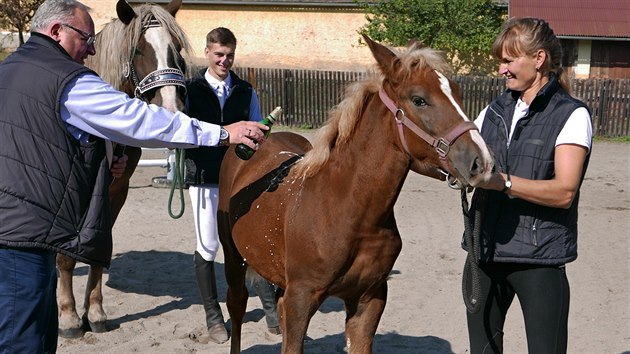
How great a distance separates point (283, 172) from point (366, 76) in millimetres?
843

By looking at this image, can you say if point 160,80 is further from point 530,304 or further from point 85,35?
point 530,304

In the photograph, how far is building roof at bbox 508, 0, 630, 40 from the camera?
2502 centimetres

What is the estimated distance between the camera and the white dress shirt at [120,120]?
3.09 meters

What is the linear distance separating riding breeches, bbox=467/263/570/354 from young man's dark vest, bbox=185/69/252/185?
97.9 inches

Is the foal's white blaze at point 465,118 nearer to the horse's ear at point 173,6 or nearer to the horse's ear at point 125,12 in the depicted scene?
the horse's ear at point 125,12

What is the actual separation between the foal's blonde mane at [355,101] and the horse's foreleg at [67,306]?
2.49 m

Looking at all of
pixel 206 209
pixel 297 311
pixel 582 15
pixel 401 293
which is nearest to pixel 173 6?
pixel 206 209

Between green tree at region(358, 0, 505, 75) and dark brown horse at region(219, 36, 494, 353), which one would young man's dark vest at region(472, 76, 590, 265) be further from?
green tree at region(358, 0, 505, 75)

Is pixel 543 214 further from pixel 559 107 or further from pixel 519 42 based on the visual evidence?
pixel 519 42

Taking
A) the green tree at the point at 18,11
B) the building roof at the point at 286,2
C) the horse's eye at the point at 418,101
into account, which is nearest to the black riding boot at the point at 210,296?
the horse's eye at the point at 418,101

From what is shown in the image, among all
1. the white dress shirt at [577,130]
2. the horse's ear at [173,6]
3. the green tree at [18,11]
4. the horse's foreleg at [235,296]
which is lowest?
the horse's foreleg at [235,296]

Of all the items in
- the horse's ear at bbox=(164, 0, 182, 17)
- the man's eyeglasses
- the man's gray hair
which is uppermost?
the horse's ear at bbox=(164, 0, 182, 17)

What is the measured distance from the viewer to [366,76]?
368cm

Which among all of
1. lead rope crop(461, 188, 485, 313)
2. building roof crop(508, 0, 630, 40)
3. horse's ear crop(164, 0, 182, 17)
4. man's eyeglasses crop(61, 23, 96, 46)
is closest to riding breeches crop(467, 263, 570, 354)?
lead rope crop(461, 188, 485, 313)
